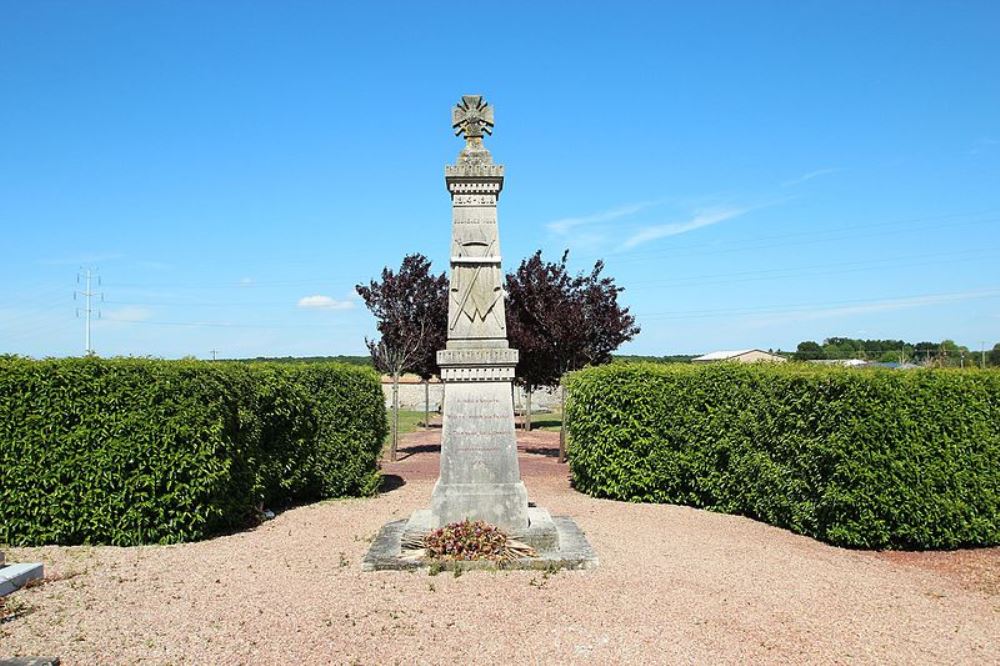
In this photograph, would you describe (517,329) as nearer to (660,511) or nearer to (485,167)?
(660,511)

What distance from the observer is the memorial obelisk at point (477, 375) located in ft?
23.2

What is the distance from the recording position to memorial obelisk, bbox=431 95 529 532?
23.2ft

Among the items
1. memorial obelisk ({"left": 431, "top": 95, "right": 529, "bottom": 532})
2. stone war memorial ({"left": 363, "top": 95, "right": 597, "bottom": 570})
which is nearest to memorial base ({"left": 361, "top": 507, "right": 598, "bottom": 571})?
stone war memorial ({"left": 363, "top": 95, "right": 597, "bottom": 570})

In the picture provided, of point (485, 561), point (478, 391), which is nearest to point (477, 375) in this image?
point (478, 391)

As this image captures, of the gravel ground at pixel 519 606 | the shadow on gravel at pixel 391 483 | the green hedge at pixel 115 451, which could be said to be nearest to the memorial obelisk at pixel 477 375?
the gravel ground at pixel 519 606

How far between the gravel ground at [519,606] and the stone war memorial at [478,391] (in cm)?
81

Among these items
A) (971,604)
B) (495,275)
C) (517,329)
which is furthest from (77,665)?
(517,329)

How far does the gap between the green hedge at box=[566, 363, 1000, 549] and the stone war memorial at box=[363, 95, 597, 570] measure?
2920 millimetres

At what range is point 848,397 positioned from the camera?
7754mm

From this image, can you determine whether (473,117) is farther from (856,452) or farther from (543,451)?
(543,451)

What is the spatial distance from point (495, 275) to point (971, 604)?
517 cm

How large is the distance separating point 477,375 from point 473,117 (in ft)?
9.21

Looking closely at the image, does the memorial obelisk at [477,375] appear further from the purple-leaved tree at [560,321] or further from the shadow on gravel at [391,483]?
the purple-leaved tree at [560,321]

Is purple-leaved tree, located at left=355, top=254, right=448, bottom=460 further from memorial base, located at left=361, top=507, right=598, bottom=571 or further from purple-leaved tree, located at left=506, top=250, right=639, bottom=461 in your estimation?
memorial base, located at left=361, top=507, right=598, bottom=571
